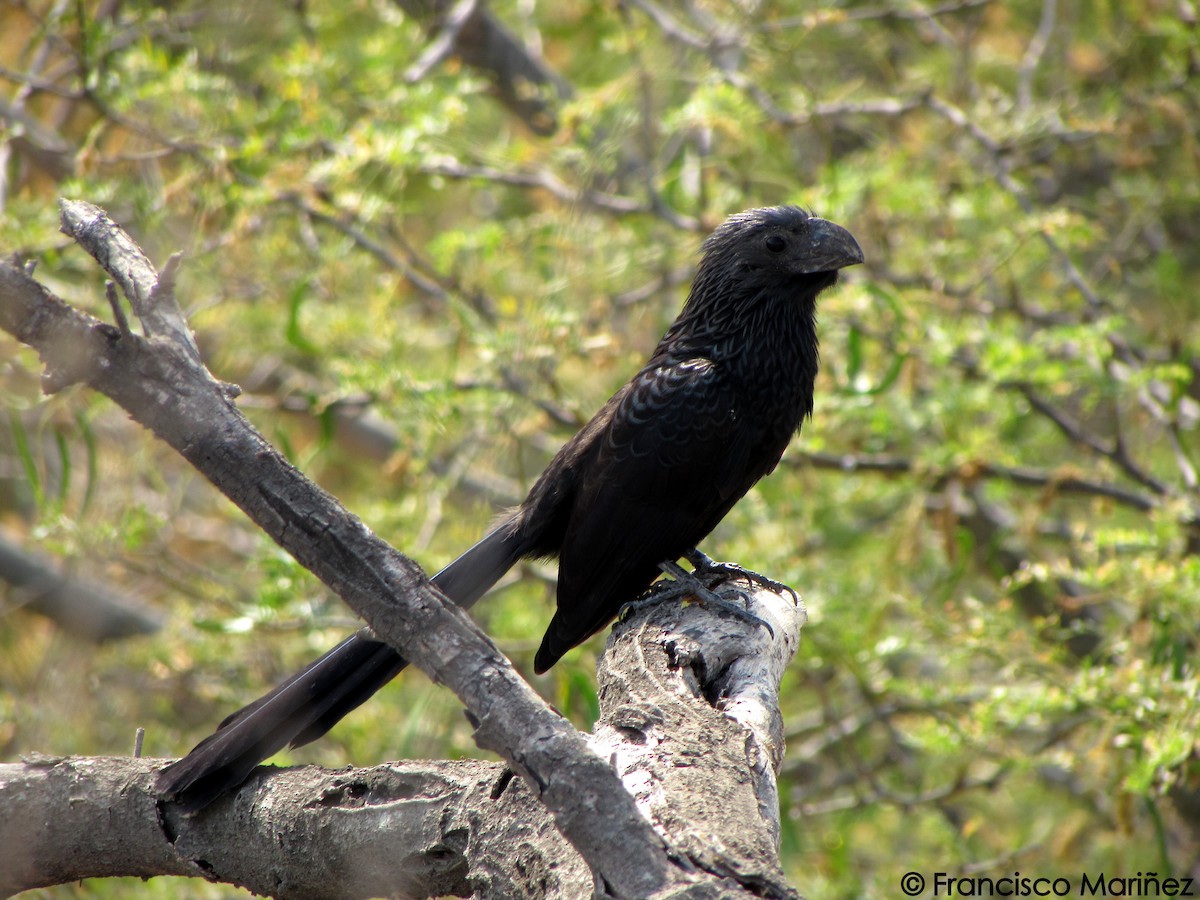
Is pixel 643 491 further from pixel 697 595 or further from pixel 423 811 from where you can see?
pixel 423 811

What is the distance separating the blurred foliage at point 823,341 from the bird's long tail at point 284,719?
0.85 meters

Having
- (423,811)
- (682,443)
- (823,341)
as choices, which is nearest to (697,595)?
(682,443)

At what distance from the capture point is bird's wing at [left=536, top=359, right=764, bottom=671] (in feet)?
9.75

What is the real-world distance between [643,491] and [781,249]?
91 cm

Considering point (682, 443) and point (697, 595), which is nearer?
point (697, 595)

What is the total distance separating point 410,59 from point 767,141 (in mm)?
1693

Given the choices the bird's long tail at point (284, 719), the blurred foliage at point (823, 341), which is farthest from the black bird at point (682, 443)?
the bird's long tail at point (284, 719)

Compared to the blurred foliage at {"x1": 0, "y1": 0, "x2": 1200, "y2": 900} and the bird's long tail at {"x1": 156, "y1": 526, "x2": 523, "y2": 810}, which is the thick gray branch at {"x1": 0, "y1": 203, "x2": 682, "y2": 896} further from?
the blurred foliage at {"x1": 0, "y1": 0, "x2": 1200, "y2": 900}

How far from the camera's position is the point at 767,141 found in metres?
5.07

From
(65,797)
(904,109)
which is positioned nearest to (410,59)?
(904,109)

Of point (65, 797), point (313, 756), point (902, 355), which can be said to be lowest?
point (65, 797)

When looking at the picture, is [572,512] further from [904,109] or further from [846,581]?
[904,109]

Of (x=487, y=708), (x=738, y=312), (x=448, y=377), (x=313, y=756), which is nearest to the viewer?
(x=487, y=708)

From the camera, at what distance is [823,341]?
4.75 m
